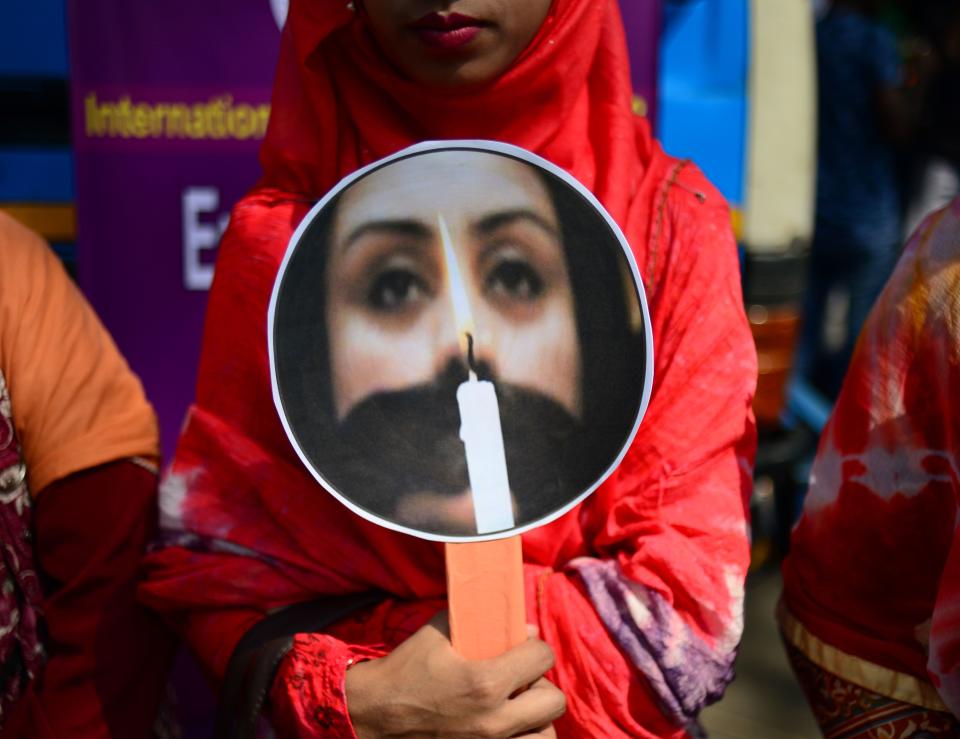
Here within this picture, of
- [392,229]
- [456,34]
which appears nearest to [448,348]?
[392,229]

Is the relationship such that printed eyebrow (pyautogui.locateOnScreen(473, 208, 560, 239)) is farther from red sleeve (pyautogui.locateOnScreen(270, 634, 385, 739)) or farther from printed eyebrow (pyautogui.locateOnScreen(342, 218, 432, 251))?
red sleeve (pyautogui.locateOnScreen(270, 634, 385, 739))

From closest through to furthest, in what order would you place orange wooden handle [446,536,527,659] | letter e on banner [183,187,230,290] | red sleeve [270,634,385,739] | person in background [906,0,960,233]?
orange wooden handle [446,536,527,659] → red sleeve [270,634,385,739] → letter e on banner [183,187,230,290] → person in background [906,0,960,233]

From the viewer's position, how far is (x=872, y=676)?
1.40 m

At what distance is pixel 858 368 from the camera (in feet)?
4.65

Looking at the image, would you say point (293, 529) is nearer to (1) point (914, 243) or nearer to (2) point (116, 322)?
(1) point (914, 243)

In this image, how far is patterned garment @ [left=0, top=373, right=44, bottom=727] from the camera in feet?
4.75

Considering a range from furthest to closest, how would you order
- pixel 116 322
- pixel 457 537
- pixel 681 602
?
pixel 116 322
pixel 681 602
pixel 457 537

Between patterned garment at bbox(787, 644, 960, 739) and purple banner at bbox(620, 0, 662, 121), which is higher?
purple banner at bbox(620, 0, 662, 121)

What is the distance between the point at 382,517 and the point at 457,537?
0.08 m

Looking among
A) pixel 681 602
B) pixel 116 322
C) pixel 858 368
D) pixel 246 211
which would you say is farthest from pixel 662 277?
pixel 116 322

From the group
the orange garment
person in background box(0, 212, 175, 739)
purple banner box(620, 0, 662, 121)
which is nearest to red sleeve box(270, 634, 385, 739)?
person in background box(0, 212, 175, 739)

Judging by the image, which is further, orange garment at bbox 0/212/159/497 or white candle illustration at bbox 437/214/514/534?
orange garment at bbox 0/212/159/497

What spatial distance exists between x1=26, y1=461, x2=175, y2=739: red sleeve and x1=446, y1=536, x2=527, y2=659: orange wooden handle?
1.70 feet

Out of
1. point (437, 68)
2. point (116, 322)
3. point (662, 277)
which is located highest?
point (437, 68)
